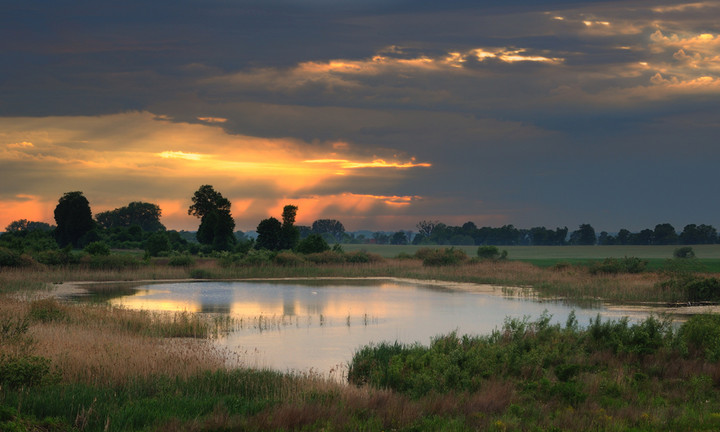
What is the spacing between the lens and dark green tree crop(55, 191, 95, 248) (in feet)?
306

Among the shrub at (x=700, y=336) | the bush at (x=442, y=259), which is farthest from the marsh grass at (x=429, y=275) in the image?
the shrub at (x=700, y=336)

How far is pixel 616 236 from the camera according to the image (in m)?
167

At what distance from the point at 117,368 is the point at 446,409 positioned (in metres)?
7.39

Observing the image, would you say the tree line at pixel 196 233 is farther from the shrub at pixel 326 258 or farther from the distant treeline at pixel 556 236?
the distant treeline at pixel 556 236

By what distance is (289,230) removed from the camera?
3506 inches

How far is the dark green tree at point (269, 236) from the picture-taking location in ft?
287

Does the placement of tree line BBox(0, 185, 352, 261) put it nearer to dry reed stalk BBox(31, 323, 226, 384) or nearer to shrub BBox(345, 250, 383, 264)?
shrub BBox(345, 250, 383, 264)

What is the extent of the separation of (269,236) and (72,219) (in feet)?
94.3

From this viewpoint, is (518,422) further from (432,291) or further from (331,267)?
(331,267)

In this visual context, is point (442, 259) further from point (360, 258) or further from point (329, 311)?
point (329, 311)

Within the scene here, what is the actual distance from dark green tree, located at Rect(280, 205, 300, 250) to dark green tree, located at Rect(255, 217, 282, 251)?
0.62 metres

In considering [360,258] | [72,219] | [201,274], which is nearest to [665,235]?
[360,258]

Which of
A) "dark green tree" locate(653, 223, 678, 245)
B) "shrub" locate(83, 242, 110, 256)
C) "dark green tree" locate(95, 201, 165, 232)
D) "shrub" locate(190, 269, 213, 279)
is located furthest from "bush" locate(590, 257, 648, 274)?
"dark green tree" locate(653, 223, 678, 245)

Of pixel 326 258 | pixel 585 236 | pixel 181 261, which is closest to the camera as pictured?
pixel 181 261
